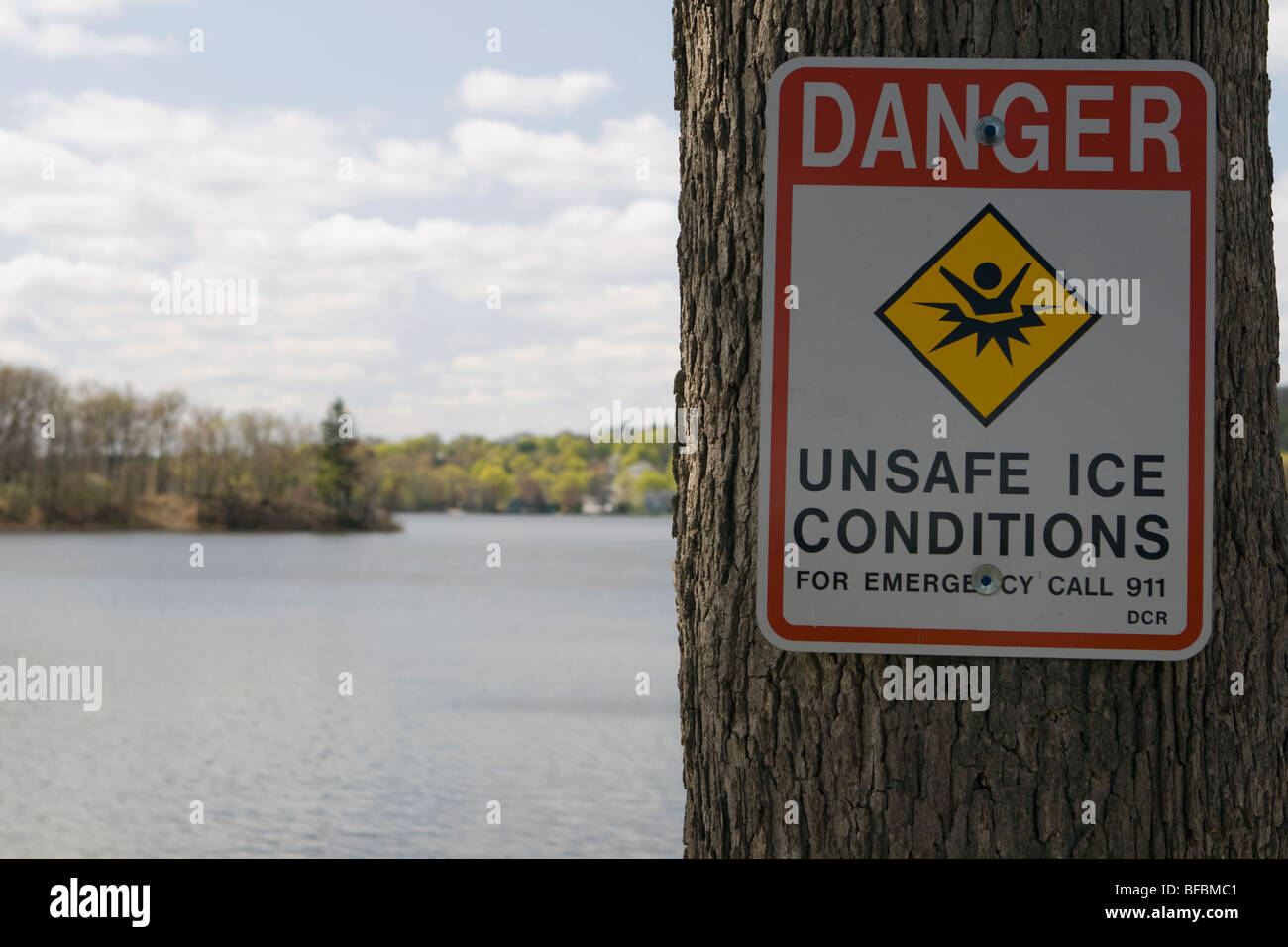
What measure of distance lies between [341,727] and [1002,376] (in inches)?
732

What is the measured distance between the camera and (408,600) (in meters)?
43.9

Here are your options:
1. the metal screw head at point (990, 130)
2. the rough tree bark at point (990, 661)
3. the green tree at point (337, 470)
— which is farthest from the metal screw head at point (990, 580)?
the green tree at point (337, 470)

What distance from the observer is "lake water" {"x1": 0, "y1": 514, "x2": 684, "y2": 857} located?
12.4 metres

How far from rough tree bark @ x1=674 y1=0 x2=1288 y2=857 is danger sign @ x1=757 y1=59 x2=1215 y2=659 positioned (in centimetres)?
4

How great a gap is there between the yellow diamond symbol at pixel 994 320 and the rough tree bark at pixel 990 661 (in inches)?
9.3

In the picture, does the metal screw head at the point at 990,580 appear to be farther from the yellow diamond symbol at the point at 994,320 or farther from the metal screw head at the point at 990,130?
the metal screw head at the point at 990,130

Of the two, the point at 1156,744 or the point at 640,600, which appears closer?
the point at 1156,744

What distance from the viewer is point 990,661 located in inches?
62.0

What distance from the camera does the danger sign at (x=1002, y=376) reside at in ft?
5.16

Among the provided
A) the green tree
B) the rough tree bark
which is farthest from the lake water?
the green tree

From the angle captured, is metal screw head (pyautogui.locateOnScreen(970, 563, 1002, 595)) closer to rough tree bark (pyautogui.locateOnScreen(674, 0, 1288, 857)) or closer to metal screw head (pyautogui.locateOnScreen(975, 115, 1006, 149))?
rough tree bark (pyautogui.locateOnScreen(674, 0, 1288, 857))
